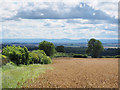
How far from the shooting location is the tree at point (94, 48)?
52.2 meters

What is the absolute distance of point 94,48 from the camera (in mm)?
52156

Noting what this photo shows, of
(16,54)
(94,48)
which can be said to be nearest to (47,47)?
(94,48)

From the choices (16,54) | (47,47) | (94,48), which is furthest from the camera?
(94,48)

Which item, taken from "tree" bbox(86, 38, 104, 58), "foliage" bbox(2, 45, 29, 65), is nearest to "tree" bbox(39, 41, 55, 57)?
"tree" bbox(86, 38, 104, 58)

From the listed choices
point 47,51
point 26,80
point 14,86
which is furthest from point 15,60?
point 47,51

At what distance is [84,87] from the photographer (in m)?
7.42

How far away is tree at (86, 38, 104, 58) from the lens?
171 feet

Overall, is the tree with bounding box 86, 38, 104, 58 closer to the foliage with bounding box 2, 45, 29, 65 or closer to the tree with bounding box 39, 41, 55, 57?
the tree with bounding box 39, 41, 55, 57

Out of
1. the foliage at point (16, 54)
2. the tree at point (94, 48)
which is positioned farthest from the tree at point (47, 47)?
the foliage at point (16, 54)

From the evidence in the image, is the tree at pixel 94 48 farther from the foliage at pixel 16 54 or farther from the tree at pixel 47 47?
the foliage at pixel 16 54

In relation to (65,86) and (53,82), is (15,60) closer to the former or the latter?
(53,82)

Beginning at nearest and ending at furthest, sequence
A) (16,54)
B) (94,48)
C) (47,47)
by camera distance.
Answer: (16,54) → (47,47) → (94,48)

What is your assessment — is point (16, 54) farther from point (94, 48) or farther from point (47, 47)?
point (94, 48)

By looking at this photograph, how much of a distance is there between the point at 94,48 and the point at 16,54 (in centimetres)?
4186
